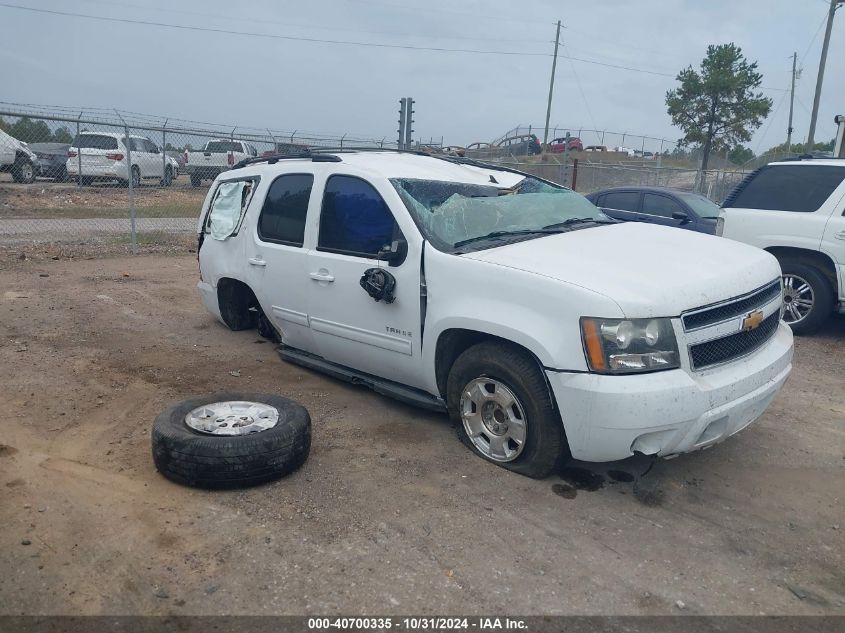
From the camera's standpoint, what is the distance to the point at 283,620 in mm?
2662

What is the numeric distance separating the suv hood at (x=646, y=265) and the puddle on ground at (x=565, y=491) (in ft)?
A: 3.56

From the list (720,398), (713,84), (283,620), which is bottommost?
(283,620)

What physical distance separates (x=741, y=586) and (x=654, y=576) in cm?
37

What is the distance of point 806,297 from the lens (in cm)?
736

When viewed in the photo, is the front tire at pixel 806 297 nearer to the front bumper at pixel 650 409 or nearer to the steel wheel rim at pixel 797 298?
the steel wheel rim at pixel 797 298

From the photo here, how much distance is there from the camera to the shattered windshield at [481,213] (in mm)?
4277

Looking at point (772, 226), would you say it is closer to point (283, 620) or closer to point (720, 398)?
point (720, 398)


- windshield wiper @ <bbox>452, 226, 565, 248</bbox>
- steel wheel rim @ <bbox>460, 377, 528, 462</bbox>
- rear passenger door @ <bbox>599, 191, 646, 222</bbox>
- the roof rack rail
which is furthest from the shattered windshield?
rear passenger door @ <bbox>599, 191, 646, 222</bbox>

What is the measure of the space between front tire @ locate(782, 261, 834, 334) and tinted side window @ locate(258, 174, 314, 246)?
5278 millimetres

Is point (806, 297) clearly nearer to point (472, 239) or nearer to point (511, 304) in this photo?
point (472, 239)

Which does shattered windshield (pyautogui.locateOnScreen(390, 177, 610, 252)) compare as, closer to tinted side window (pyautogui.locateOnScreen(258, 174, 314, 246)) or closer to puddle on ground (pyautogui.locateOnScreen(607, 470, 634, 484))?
tinted side window (pyautogui.locateOnScreen(258, 174, 314, 246))

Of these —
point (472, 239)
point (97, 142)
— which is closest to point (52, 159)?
point (97, 142)

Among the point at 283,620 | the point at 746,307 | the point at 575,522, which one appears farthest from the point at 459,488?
the point at 746,307

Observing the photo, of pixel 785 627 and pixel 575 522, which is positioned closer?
pixel 785 627
